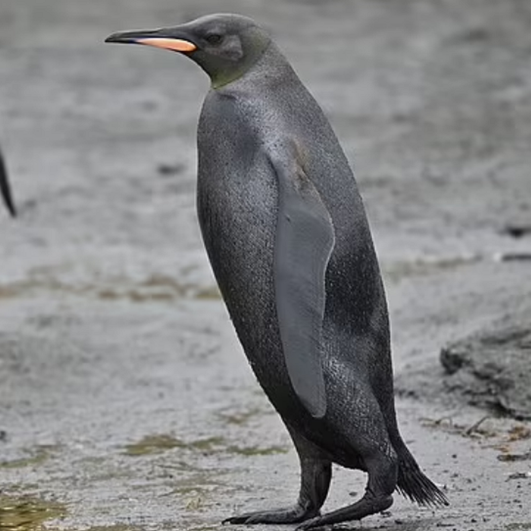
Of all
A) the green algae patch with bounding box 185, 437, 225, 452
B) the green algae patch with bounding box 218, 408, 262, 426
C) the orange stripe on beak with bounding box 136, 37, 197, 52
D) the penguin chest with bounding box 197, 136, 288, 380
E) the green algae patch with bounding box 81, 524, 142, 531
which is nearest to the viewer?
the penguin chest with bounding box 197, 136, 288, 380

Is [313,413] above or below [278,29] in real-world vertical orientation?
above

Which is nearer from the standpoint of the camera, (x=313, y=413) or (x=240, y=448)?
(x=313, y=413)

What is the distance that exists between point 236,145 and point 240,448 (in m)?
1.77

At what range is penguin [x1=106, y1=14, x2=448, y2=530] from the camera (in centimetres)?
496

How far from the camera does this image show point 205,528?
5.20 meters

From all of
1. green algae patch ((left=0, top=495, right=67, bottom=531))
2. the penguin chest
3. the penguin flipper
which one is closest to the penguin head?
the penguin chest

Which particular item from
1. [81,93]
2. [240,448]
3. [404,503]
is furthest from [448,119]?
[404,503]

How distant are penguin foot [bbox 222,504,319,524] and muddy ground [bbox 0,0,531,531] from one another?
0.14 metres

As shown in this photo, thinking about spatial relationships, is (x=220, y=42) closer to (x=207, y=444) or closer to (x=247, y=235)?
(x=247, y=235)

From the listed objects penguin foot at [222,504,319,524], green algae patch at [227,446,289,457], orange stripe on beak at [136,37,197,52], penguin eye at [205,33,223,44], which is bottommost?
green algae patch at [227,446,289,457]

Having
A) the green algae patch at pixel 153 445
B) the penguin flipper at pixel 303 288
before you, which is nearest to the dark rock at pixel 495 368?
the green algae patch at pixel 153 445

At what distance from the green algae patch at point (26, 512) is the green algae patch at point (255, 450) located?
84 cm

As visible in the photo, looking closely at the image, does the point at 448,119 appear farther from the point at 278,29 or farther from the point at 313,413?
the point at 313,413

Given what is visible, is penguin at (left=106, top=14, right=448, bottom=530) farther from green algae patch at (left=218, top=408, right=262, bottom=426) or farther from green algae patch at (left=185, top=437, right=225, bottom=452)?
green algae patch at (left=218, top=408, right=262, bottom=426)
